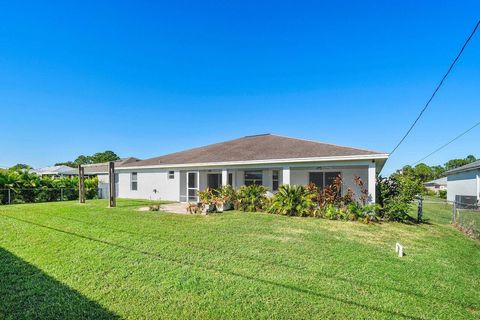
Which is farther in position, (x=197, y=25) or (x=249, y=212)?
(x=197, y=25)

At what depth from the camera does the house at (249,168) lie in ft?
41.7

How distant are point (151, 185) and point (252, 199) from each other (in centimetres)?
954

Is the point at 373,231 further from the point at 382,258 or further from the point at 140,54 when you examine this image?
the point at 140,54

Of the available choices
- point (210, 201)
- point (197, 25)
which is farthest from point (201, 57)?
point (210, 201)

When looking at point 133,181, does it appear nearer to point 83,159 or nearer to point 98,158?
Result: point 98,158

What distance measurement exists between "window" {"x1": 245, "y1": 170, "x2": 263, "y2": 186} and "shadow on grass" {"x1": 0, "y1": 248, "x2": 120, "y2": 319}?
12.0m

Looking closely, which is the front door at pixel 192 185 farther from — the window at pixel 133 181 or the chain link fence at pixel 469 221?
the chain link fence at pixel 469 221

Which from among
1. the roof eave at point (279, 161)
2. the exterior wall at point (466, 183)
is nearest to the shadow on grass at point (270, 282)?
the roof eave at point (279, 161)

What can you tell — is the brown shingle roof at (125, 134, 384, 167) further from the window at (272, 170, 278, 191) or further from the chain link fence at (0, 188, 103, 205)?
the chain link fence at (0, 188, 103, 205)

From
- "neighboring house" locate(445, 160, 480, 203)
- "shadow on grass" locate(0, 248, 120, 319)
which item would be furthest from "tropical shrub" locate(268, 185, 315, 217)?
"neighboring house" locate(445, 160, 480, 203)

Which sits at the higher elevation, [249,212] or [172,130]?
[172,130]

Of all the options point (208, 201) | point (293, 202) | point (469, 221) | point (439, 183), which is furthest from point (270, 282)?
point (439, 183)

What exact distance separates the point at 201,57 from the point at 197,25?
10.0ft

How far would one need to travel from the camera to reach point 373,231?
8938mm
